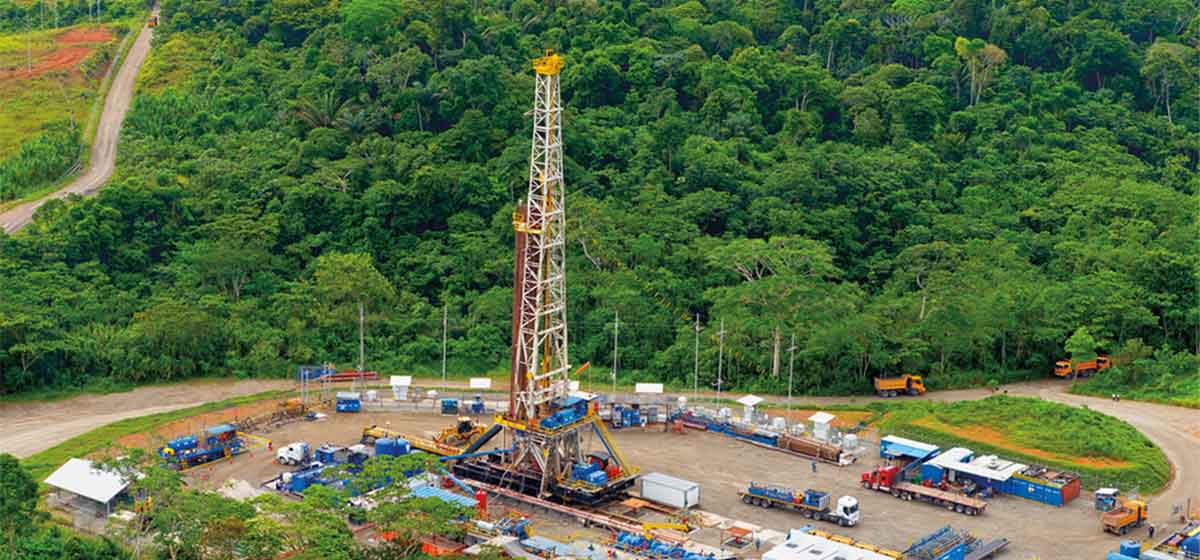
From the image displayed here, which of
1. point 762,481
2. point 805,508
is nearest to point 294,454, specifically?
point 762,481

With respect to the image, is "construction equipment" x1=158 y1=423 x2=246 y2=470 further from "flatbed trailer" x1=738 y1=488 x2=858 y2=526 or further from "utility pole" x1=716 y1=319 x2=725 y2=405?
"utility pole" x1=716 y1=319 x2=725 y2=405

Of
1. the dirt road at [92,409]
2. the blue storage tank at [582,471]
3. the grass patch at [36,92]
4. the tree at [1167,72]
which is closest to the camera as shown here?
the blue storage tank at [582,471]

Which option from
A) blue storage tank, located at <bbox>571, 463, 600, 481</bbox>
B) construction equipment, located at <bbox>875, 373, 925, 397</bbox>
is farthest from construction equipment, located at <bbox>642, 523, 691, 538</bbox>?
construction equipment, located at <bbox>875, 373, 925, 397</bbox>

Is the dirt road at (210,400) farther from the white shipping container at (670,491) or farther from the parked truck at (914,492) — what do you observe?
the white shipping container at (670,491)

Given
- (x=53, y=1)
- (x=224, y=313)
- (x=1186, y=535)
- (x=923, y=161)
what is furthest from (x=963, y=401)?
(x=53, y=1)

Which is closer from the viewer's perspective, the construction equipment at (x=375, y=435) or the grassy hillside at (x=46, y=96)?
the construction equipment at (x=375, y=435)

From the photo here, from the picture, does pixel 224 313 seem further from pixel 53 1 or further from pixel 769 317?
pixel 53 1

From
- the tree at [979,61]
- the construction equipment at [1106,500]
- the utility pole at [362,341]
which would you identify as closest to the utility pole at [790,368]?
the construction equipment at [1106,500]
